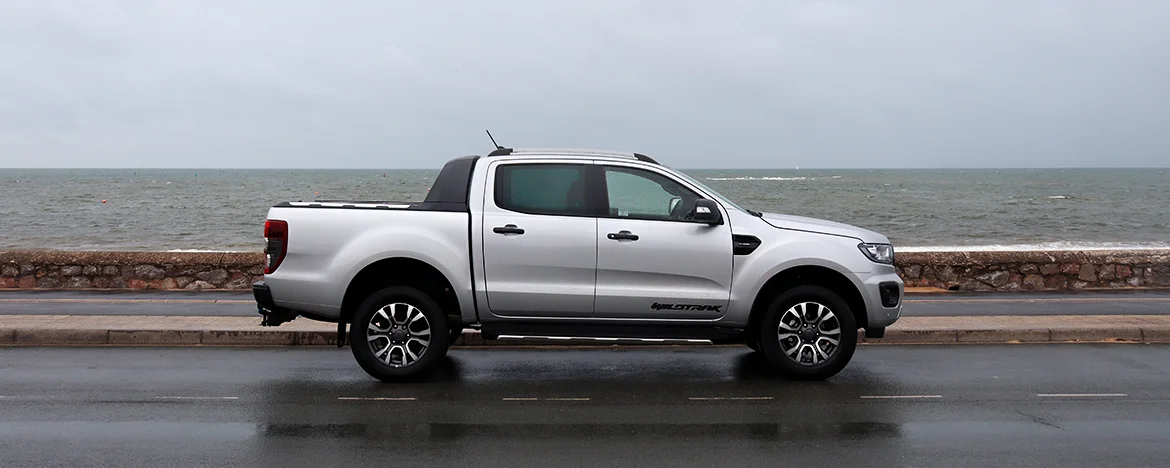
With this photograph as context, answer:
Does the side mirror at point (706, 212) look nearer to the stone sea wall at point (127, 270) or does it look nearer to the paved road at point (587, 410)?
the paved road at point (587, 410)

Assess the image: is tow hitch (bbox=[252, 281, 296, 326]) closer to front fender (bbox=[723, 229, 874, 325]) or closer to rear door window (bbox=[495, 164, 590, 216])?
rear door window (bbox=[495, 164, 590, 216])

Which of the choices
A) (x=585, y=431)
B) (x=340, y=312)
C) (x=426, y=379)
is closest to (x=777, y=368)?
(x=585, y=431)

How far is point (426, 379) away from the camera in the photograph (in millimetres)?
8359

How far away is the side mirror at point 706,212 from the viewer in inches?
315

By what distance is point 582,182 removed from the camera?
27.5 feet

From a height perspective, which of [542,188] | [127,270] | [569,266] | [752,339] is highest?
[542,188]

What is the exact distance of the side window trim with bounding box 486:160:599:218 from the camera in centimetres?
826

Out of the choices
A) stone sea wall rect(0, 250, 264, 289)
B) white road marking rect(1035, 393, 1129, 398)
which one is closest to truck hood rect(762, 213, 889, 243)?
white road marking rect(1035, 393, 1129, 398)

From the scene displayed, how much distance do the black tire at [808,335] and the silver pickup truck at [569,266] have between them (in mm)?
12

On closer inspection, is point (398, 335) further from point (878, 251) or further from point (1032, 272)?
point (1032, 272)

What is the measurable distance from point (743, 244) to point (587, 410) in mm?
1988

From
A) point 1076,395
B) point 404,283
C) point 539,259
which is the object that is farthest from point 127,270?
point 1076,395

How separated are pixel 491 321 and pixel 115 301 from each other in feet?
26.4

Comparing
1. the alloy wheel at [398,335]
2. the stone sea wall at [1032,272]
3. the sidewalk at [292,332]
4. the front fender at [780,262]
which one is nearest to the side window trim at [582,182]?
the alloy wheel at [398,335]
